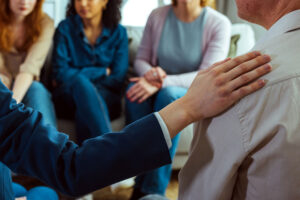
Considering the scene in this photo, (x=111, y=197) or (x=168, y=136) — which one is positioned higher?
(x=168, y=136)

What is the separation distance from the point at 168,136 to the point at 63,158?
16cm

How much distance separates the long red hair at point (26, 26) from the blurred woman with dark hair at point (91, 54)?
12 cm

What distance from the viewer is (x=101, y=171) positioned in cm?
53

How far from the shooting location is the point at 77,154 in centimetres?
55

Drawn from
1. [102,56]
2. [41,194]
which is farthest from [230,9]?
[41,194]

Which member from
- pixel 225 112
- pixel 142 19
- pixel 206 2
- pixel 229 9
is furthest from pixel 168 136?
pixel 229 9

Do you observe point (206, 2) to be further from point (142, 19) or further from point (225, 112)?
point (225, 112)

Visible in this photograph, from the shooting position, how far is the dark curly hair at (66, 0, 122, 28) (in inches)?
73.3

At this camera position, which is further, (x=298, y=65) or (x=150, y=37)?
(x=150, y=37)

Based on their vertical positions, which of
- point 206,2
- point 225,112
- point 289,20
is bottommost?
point 206,2

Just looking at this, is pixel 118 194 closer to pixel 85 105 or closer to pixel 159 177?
pixel 159 177

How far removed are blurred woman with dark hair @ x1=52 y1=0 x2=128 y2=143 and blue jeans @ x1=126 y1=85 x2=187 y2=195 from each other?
0.13m

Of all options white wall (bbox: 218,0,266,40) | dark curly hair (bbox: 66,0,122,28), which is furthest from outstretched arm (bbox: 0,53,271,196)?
white wall (bbox: 218,0,266,40)

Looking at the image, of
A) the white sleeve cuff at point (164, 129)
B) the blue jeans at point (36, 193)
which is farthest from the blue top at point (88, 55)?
the white sleeve cuff at point (164, 129)
